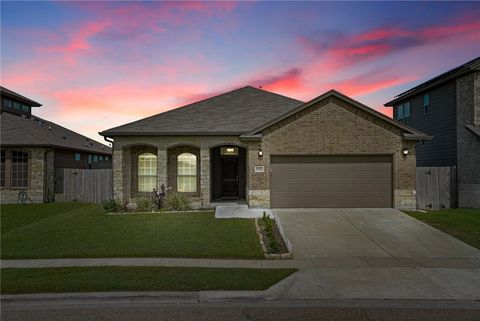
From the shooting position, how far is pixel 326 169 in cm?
1569

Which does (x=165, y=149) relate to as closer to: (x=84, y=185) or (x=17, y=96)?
(x=84, y=185)

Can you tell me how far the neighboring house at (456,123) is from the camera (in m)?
17.2

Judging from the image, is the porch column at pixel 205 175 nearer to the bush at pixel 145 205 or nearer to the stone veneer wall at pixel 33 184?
the bush at pixel 145 205

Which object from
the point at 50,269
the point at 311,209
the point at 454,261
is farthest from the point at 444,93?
the point at 50,269

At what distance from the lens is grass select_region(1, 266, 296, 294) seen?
668cm

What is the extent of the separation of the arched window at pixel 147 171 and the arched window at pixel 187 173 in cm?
135

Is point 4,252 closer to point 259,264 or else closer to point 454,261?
point 259,264

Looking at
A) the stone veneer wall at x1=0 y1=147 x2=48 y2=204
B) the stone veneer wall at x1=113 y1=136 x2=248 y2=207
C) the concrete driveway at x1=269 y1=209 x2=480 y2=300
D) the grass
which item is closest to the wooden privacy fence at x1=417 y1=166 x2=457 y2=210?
the concrete driveway at x1=269 y1=209 x2=480 y2=300

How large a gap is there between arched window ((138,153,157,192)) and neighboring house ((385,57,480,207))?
1632 cm

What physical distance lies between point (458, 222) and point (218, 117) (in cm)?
1220

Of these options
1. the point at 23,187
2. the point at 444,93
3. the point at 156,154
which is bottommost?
the point at 23,187

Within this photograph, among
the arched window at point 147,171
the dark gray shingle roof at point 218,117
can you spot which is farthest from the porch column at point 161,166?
the dark gray shingle roof at point 218,117

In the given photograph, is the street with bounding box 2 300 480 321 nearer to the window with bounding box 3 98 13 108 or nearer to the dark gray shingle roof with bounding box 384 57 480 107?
the dark gray shingle roof with bounding box 384 57 480 107

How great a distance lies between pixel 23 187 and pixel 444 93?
2541 centimetres
